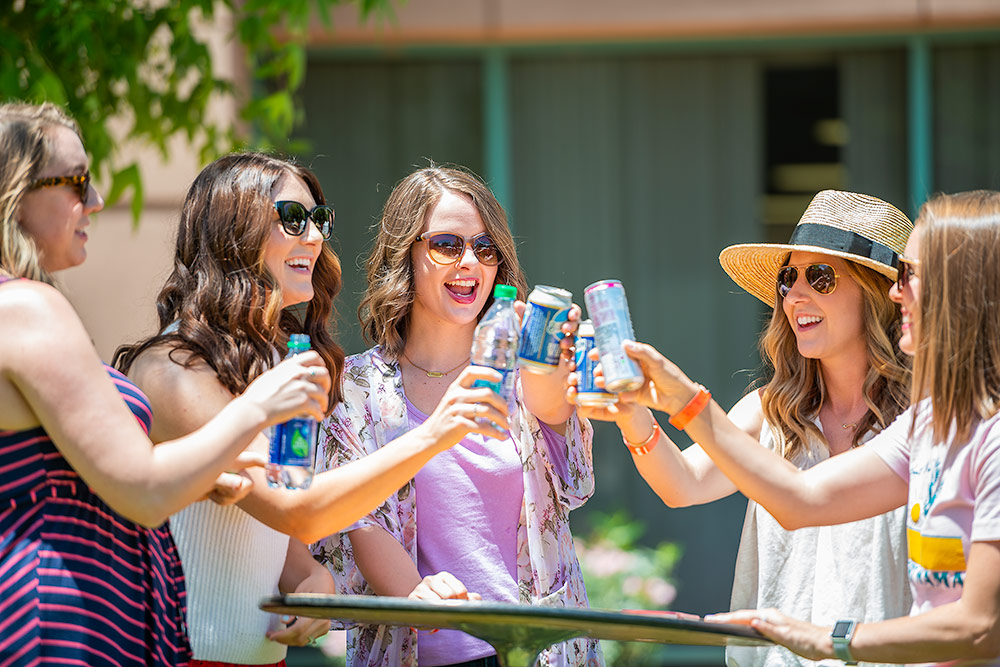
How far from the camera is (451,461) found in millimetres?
3082

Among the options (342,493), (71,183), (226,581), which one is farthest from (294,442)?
(71,183)

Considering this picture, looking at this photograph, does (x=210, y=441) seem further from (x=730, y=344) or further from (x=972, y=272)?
(x=730, y=344)

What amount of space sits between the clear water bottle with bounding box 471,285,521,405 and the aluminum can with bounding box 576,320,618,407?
0.18m

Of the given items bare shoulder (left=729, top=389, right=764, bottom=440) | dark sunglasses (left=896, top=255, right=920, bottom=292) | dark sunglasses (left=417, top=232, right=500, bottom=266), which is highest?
dark sunglasses (left=417, top=232, right=500, bottom=266)

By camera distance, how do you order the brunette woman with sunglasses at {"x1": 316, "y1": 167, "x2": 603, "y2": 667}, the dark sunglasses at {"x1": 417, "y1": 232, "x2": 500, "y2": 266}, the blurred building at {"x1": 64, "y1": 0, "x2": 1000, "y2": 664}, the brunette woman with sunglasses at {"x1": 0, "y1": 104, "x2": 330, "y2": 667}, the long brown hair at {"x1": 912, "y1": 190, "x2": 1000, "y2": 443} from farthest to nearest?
the blurred building at {"x1": 64, "y1": 0, "x2": 1000, "y2": 664} → the dark sunglasses at {"x1": 417, "y1": 232, "x2": 500, "y2": 266} → the brunette woman with sunglasses at {"x1": 316, "y1": 167, "x2": 603, "y2": 667} → the long brown hair at {"x1": 912, "y1": 190, "x2": 1000, "y2": 443} → the brunette woman with sunglasses at {"x1": 0, "y1": 104, "x2": 330, "y2": 667}

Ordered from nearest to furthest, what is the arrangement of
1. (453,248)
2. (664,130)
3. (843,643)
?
(843,643), (453,248), (664,130)

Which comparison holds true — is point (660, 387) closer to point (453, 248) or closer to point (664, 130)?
point (453, 248)

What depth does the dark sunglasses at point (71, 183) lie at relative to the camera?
237cm

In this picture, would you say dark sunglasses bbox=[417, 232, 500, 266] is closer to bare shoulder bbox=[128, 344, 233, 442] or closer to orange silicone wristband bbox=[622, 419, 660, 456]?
orange silicone wristband bbox=[622, 419, 660, 456]

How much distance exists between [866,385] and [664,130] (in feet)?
12.7

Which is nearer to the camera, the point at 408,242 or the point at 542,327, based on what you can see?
the point at 542,327

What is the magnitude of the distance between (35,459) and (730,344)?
507 centimetres

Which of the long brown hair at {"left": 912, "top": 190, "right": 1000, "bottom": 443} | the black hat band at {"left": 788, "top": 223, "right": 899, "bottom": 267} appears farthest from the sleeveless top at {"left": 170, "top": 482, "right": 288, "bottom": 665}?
the black hat band at {"left": 788, "top": 223, "right": 899, "bottom": 267}

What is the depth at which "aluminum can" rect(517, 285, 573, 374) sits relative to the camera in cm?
261
